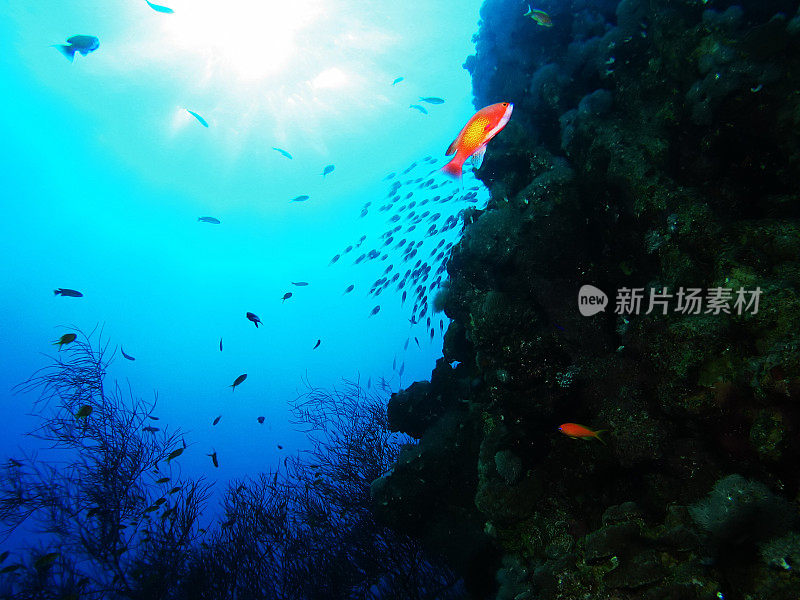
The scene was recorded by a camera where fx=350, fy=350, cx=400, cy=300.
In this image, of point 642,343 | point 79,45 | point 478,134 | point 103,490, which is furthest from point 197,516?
point 478,134

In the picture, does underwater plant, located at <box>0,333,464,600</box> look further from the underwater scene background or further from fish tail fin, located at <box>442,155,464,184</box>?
fish tail fin, located at <box>442,155,464,184</box>

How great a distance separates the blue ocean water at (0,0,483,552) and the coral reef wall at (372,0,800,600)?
19.5 ft

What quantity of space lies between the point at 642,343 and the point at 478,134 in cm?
301

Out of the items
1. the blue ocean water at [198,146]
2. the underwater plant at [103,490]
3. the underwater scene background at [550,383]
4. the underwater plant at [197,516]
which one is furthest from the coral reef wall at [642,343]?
the blue ocean water at [198,146]

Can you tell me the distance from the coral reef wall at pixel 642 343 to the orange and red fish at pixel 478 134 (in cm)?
268

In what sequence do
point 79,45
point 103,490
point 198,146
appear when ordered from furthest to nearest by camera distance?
point 198,146, point 103,490, point 79,45

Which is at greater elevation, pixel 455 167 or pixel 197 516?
pixel 455 167

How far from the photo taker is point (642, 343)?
3.57 meters

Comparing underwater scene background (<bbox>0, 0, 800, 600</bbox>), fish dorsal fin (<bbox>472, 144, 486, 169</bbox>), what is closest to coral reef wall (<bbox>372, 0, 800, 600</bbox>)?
underwater scene background (<bbox>0, 0, 800, 600</bbox>)

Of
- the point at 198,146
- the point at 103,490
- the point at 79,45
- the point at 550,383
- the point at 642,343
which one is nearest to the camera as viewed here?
the point at 642,343

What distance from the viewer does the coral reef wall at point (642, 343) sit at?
2604mm

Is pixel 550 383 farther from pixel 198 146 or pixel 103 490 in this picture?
pixel 198 146

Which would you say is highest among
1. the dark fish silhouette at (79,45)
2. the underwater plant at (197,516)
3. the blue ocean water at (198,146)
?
the blue ocean water at (198,146)

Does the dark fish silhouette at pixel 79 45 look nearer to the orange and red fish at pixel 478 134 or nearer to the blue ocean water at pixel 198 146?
the blue ocean water at pixel 198 146
